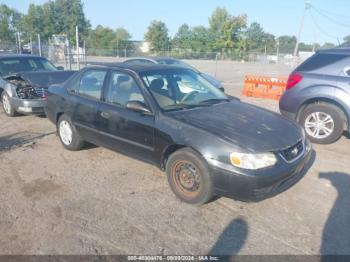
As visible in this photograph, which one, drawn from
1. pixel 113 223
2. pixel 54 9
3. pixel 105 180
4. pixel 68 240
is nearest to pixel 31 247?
pixel 68 240

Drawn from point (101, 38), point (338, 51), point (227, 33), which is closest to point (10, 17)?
point (101, 38)

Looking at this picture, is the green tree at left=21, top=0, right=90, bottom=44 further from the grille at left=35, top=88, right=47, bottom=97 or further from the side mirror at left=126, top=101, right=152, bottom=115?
the side mirror at left=126, top=101, right=152, bottom=115

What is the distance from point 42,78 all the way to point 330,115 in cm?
660

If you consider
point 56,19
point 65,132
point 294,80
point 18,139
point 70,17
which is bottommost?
point 18,139

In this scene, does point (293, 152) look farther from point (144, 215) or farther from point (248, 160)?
point (144, 215)

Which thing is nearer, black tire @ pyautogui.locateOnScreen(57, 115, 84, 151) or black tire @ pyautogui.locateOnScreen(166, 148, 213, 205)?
black tire @ pyautogui.locateOnScreen(166, 148, 213, 205)

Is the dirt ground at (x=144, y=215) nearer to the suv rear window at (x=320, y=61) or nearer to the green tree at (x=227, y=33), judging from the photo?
the suv rear window at (x=320, y=61)

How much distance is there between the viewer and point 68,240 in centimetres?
309

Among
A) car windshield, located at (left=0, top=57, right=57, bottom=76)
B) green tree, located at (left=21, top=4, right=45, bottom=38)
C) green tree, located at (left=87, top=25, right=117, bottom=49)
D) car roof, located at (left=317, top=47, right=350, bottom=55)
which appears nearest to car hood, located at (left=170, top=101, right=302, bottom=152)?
car roof, located at (left=317, top=47, right=350, bottom=55)

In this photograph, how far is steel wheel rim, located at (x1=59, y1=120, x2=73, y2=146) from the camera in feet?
18.0

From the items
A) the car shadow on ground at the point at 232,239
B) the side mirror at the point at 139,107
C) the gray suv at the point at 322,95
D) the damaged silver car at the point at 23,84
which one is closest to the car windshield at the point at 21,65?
the damaged silver car at the point at 23,84

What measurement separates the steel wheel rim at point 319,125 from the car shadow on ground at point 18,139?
17.5 ft

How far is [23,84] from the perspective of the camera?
303 inches

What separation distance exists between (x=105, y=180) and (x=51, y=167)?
3.51 ft
